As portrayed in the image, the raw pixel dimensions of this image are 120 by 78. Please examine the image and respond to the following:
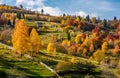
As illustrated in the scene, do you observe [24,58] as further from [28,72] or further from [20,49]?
[28,72]

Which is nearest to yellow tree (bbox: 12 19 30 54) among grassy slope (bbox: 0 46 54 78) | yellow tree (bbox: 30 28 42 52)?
yellow tree (bbox: 30 28 42 52)

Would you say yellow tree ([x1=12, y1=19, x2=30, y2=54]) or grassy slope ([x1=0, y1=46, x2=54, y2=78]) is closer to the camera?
grassy slope ([x1=0, y1=46, x2=54, y2=78])

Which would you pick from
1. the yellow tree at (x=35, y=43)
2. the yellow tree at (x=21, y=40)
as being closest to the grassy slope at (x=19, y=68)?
the yellow tree at (x=21, y=40)

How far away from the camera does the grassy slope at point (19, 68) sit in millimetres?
114025

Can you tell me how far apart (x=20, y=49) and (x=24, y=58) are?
4.70m

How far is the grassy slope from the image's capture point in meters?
114

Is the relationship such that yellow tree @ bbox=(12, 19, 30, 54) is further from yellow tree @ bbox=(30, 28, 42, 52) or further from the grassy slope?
the grassy slope

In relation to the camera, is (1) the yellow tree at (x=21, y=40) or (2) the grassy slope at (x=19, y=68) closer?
(2) the grassy slope at (x=19, y=68)

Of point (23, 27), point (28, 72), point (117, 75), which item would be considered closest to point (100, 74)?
point (117, 75)

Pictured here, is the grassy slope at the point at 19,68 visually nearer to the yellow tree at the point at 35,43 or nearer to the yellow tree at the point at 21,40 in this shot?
the yellow tree at the point at 21,40

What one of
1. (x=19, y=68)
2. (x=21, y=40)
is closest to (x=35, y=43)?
(x=21, y=40)

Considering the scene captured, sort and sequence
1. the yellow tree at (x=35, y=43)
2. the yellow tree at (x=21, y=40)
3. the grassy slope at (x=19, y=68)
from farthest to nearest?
the yellow tree at (x=35, y=43), the yellow tree at (x=21, y=40), the grassy slope at (x=19, y=68)

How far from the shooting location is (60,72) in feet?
416

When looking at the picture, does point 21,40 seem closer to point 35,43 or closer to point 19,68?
point 35,43
